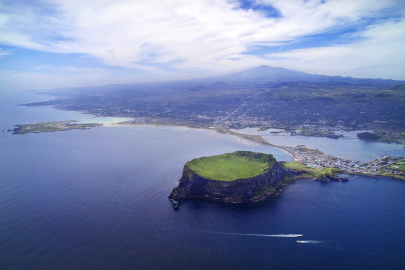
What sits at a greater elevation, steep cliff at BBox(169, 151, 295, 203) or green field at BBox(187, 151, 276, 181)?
green field at BBox(187, 151, 276, 181)

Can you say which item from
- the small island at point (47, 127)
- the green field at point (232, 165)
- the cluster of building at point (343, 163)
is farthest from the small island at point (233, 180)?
the small island at point (47, 127)

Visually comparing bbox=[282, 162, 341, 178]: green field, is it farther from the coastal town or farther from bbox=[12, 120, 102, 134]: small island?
bbox=[12, 120, 102, 134]: small island

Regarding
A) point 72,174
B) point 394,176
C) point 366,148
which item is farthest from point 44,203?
point 366,148

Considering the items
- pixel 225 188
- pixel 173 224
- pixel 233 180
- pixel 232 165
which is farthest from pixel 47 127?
pixel 233 180

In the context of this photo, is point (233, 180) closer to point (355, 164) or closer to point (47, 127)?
point (355, 164)

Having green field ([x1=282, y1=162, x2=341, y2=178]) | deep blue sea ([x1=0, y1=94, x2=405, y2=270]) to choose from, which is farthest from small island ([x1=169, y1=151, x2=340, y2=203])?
deep blue sea ([x1=0, y1=94, x2=405, y2=270])

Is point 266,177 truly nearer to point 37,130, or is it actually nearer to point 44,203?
point 44,203

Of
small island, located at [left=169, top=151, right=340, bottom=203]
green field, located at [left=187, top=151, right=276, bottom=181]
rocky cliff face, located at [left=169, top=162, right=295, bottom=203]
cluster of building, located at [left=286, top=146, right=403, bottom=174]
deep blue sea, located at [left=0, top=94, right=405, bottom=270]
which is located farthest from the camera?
cluster of building, located at [left=286, top=146, right=403, bottom=174]

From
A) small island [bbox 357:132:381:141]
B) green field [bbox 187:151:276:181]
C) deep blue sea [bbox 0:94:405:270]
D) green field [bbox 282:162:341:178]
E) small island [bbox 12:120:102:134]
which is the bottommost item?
deep blue sea [bbox 0:94:405:270]

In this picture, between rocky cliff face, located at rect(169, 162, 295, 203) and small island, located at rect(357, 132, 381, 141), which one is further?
small island, located at rect(357, 132, 381, 141)
